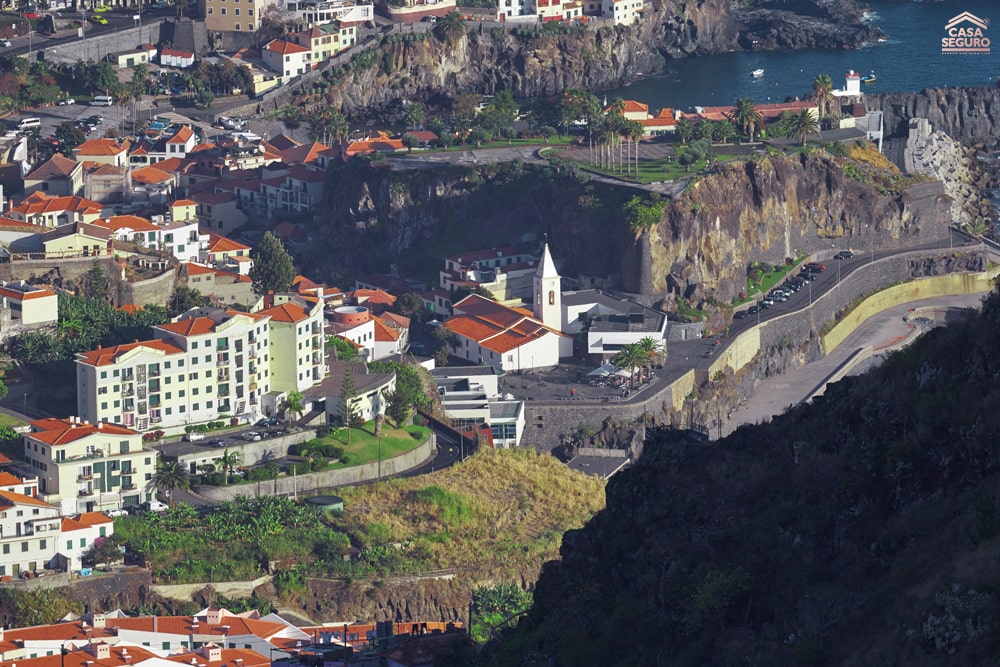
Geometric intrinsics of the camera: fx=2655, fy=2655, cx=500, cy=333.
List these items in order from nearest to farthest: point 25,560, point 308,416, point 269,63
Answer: point 25,560 → point 308,416 → point 269,63

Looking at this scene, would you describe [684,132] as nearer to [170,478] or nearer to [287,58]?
[287,58]

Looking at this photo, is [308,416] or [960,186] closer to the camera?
[308,416]

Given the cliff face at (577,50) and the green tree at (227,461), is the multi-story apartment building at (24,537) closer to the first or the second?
the green tree at (227,461)

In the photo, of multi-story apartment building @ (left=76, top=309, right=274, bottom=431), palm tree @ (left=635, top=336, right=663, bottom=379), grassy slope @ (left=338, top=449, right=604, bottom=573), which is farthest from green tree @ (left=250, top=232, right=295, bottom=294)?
grassy slope @ (left=338, top=449, right=604, bottom=573)

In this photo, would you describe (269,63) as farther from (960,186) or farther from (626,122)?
(960,186)

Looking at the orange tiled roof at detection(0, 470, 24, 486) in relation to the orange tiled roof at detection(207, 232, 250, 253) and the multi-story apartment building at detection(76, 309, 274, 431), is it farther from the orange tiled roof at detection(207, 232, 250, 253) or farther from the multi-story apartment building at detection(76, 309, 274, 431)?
the orange tiled roof at detection(207, 232, 250, 253)

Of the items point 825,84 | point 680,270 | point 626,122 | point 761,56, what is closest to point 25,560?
point 680,270

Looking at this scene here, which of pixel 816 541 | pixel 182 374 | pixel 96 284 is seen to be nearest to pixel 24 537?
pixel 182 374
